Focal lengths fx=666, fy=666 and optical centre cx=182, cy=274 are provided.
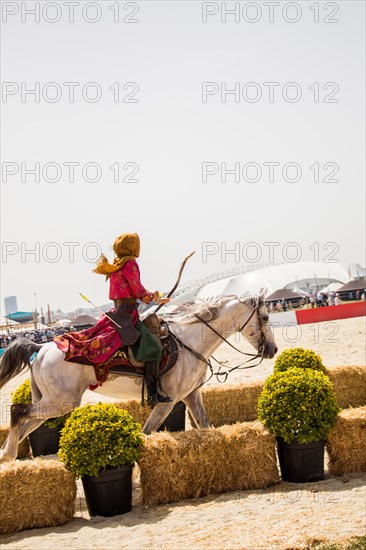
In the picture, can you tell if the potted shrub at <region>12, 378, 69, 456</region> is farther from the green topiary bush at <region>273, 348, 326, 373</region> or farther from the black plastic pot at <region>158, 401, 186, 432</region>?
the green topiary bush at <region>273, 348, 326, 373</region>

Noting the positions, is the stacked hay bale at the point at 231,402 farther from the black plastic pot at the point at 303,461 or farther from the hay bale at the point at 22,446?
the black plastic pot at the point at 303,461

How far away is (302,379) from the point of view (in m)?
7.63

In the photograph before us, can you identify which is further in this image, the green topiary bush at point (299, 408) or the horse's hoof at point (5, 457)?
the horse's hoof at point (5, 457)

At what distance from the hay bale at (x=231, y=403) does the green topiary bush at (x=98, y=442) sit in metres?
5.01

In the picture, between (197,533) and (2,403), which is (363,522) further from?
(2,403)

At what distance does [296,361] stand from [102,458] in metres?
4.99

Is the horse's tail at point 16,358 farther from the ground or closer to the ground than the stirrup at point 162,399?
farther from the ground

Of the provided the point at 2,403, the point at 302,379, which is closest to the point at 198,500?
the point at 302,379

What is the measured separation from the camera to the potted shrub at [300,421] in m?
7.36

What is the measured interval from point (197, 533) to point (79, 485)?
125 inches

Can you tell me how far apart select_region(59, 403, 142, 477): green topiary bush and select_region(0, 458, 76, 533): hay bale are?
7.3 inches

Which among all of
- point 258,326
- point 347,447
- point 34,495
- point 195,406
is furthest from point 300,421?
point 34,495

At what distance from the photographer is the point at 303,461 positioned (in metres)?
7.35

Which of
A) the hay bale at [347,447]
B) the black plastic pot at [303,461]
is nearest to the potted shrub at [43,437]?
the black plastic pot at [303,461]
